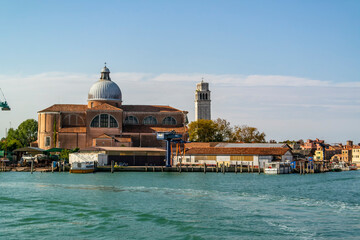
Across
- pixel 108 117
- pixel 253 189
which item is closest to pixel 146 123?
pixel 108 117

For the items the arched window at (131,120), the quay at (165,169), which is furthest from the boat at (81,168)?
the arched window at (131,120)

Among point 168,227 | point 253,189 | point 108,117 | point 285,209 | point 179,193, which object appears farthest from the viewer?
point 108,117

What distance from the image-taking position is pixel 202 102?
120 m

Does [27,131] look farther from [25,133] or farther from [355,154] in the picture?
[355,154]

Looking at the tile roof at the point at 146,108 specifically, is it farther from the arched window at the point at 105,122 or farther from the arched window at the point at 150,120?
the arched window at the point at 105,122

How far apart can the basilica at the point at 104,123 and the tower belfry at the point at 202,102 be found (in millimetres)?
33981

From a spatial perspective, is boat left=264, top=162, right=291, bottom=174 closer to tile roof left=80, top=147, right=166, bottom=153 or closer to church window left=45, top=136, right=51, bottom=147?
tile roof left=80, top=147, right=166, bottom=153

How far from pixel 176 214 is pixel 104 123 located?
5474 cm

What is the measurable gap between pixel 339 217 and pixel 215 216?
235 inches

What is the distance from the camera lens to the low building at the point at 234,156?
224 ft

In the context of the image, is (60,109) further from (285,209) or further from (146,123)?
(285,209)

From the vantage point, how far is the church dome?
3307 inches

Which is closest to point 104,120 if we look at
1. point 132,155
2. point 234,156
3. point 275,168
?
point 132,155

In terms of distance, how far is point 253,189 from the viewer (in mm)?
38594
